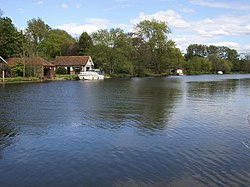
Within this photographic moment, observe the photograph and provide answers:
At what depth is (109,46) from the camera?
79.6 metres

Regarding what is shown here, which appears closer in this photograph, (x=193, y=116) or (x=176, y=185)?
(x=176, y=185)


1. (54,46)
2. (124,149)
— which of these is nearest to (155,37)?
(54,46)

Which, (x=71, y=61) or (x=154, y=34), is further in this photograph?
(x=154, y=34)

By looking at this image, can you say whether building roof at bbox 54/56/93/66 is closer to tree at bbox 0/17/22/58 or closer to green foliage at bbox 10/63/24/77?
tree at bbox 0/17/22/58

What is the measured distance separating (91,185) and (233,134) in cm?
777

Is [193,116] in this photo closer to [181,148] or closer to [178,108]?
[178,108]

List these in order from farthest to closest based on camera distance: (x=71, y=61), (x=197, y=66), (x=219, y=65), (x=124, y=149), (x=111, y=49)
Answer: (x=219, y=65)
(x=197, y=66)
(x=111, y=49)
(x=71, y=61)
(x=124, y=149)

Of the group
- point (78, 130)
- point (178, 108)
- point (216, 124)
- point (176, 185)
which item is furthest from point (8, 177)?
point (178, 108)

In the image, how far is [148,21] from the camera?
91812mm

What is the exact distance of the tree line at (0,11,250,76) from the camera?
6259cm

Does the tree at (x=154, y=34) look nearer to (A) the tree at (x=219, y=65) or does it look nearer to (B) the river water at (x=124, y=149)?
(A) the tree at (x=219, y=65)

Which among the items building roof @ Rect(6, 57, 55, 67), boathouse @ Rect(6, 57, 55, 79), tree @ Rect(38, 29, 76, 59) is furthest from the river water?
tree @ Rect(38, 29, 76, 59)

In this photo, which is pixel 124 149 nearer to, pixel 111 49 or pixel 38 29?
pixel 111 49

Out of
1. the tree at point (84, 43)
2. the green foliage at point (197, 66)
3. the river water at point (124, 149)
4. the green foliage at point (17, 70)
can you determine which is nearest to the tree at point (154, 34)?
the tree at point (84, 43)
